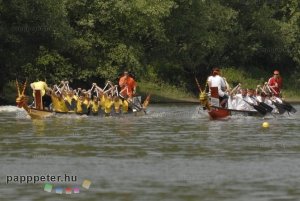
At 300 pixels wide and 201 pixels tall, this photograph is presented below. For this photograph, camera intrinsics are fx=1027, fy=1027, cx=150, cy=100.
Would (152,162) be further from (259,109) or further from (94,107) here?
(94,107)

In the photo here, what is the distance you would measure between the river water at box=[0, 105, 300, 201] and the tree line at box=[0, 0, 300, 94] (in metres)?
25.7

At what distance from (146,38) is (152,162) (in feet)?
167

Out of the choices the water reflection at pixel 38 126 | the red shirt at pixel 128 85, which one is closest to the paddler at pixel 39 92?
the water reflection at pixel 38 126

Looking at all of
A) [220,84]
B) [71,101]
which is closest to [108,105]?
[71,101]

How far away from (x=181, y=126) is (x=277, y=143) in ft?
29.4

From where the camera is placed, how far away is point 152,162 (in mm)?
21188

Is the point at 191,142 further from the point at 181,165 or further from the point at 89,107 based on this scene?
the point at 89,107

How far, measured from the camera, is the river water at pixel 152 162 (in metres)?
16.7

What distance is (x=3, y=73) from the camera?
196 ft

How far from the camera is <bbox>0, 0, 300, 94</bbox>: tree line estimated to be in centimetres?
5953

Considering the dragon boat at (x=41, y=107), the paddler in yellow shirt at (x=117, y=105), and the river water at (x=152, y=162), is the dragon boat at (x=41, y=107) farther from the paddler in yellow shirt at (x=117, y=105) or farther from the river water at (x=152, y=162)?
the river water at (x=152, y=162)

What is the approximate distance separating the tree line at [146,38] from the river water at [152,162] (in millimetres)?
25671

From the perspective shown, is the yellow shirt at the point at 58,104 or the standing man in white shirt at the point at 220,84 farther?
the yellow shirt at the point at 58,104

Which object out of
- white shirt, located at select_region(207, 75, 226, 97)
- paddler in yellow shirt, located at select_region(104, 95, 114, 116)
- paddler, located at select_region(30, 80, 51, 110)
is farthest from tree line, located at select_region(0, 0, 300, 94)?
white shirt, located at select_region(207, 75, 226, 97)
